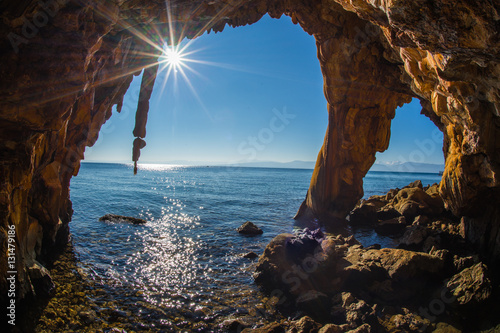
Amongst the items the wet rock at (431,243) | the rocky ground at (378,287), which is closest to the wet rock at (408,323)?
the rocky ground at (378,287)

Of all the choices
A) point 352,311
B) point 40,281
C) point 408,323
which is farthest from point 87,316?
point 408,323

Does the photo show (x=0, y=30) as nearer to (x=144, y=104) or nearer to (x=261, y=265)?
(x=144, y=104)

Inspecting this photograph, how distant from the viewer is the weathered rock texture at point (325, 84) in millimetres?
5633

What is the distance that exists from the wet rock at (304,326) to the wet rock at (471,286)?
5010mm

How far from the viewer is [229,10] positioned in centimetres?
1391

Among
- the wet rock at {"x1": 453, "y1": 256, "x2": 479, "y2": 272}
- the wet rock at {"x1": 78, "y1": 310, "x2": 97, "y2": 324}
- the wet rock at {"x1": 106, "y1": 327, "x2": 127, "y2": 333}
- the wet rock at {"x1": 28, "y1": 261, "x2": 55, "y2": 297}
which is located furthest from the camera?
the wet rock at {"x1": 453, "y1": 256, "x2": 479, "y2": 272}

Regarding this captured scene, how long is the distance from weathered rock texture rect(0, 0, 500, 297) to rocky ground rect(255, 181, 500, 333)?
11.8ft

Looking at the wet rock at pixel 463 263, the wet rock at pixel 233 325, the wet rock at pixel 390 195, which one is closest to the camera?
the wet rock at pixel 233 325

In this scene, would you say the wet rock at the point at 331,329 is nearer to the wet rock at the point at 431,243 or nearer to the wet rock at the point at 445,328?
the wet rock at the point at 445,328

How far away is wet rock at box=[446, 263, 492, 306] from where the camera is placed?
7980 millimetres

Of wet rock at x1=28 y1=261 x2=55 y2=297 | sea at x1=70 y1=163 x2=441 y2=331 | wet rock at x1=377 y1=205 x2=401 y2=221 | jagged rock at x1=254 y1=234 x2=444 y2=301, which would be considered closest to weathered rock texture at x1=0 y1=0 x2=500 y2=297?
wet rock at x1=28 y1=261 x2=55 y2=297

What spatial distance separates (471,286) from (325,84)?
50.0 feet

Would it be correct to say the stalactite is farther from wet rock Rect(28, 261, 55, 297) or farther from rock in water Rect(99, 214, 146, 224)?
wet rock Rect(28, 261, 55, 297)

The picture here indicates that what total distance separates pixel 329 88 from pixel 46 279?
63.9 ft
